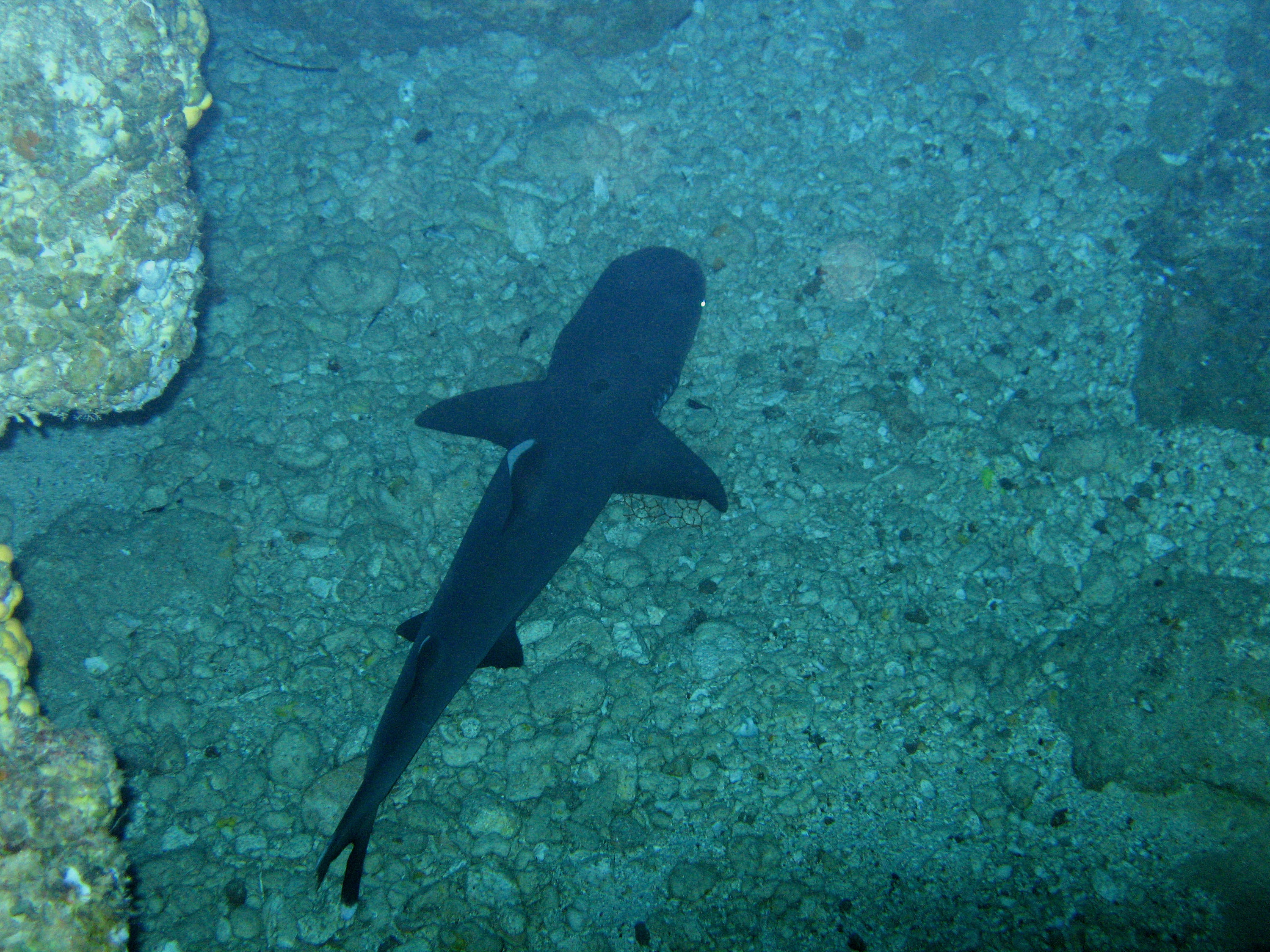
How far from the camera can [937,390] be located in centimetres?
481

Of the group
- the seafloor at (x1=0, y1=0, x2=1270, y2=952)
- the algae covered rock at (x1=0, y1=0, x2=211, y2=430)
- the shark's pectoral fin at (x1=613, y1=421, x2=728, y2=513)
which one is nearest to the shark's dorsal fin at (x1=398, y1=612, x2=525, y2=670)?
the seafloor at (x1=0, y1=0, x2=1270, y2=952)

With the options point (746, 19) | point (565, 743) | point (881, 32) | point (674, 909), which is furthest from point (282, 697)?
point (881, 32)

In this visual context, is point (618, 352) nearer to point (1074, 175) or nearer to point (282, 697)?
point (282, 697)

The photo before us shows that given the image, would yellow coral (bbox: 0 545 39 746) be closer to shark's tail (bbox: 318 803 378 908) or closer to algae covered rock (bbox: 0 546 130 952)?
algae covered rock (bbox: 0 546 130 952)

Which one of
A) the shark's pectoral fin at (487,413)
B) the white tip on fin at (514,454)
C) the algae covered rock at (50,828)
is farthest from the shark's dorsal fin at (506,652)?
the algae covered rock at (50,828)

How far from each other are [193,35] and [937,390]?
5.21 m

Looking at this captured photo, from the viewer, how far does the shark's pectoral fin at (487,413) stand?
4.39m

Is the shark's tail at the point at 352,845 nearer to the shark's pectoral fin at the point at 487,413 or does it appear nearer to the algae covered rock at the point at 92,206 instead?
the shark's pectoral fin at the point at 487,413

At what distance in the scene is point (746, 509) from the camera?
4441mm

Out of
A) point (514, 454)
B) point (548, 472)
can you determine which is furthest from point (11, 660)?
point (548, 472)

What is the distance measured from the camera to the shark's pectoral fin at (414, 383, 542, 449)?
4.39m

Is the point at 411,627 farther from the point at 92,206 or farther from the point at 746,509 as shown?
the point at 92,206

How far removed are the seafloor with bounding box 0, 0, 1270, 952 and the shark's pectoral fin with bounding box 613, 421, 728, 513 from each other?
287 millimetres

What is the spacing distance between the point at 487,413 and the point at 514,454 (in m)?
0.87
